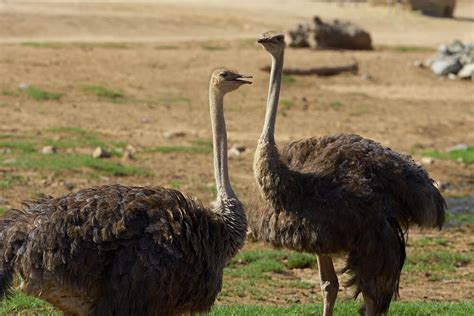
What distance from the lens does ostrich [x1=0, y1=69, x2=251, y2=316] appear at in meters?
5.66

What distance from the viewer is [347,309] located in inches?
316

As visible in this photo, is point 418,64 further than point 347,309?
Yes

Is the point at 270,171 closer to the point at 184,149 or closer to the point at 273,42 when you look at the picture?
the point at 273,42

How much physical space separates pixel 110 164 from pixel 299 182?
594 centimetres

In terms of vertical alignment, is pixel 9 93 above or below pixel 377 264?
below

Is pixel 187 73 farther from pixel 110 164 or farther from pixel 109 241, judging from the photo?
pixel 109 241

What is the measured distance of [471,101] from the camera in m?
19.8

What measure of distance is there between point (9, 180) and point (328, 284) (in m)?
4.99

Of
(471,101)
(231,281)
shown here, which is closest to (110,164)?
(231,281)

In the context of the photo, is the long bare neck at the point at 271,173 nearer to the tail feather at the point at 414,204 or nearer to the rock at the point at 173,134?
the tail feather at the point at 414,204

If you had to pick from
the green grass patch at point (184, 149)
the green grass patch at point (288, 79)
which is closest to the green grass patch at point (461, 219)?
the green grass patch at point (184, 149)

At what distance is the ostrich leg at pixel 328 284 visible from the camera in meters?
7.64

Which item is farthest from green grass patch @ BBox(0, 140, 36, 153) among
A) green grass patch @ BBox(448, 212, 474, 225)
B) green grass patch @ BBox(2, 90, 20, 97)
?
green grass patch @ BBox(448, 212, 474, 225)

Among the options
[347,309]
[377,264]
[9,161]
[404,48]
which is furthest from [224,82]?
[404,48]
